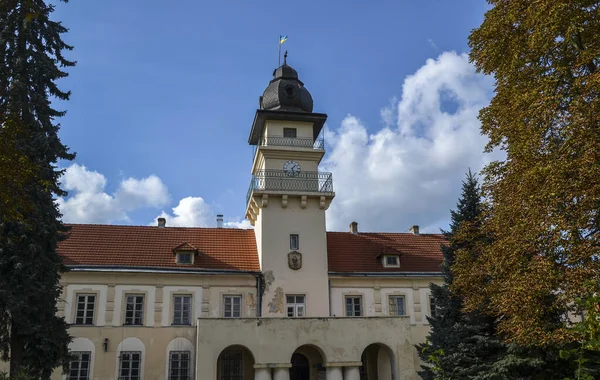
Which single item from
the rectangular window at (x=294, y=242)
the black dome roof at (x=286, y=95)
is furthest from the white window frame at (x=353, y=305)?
the black dome roof at (x=286, y=95)

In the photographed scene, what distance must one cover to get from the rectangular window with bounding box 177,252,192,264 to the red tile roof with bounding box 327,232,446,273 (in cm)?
694

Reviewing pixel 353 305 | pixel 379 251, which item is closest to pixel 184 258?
pixel 353 305

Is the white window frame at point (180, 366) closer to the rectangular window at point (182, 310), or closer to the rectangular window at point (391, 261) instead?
the rectangular window at point (182, 310)

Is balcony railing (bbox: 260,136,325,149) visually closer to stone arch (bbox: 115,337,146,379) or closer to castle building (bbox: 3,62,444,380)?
castle building (bbox: 3,62,444,380)

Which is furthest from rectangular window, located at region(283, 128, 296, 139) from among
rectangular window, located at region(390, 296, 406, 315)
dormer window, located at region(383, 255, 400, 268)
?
rectangular window, located at region(390, 296, 406, 315)

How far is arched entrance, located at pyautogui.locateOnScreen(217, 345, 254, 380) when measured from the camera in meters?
25.1

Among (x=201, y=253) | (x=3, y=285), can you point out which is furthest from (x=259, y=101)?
(x=3, y=285)

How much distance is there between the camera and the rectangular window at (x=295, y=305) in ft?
86.2

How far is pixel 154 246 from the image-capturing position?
91.5 ft

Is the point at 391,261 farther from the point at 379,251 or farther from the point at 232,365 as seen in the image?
the point at 232,365

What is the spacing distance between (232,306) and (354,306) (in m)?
6.01

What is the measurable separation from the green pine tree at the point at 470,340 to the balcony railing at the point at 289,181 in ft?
26.5

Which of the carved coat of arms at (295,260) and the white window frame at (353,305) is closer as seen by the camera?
the carved coat of arms at (295,260)

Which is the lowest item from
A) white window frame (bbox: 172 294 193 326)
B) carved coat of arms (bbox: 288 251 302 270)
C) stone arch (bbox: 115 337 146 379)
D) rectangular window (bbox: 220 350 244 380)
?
rectangular window (bbox: 220 350 244 380)
